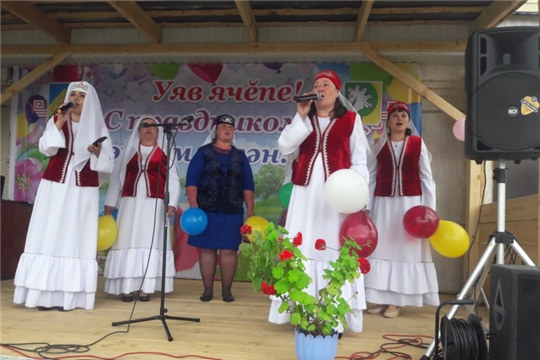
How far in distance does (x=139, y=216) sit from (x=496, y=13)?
13.0 ft

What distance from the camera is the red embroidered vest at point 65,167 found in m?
3.91

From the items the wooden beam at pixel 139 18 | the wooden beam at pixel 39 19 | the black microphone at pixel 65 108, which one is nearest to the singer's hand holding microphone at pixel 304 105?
the black microphone at pixel 65 108

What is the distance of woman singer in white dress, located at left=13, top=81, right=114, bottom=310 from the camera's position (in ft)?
12.5

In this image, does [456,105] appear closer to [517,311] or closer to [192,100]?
[192,100]

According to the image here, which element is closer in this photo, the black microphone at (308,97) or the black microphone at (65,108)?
the black microphone at (308,97)

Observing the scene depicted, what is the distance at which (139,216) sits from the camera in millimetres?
4691

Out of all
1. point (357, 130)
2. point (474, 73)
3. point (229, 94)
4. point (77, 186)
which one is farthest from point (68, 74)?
point (474, 73)

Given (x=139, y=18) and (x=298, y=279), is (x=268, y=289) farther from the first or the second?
(x=139, y=18)

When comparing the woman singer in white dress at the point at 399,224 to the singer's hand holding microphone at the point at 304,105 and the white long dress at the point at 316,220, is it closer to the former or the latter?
the white long dress at the point at 316,220

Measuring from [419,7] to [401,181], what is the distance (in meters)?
2.07

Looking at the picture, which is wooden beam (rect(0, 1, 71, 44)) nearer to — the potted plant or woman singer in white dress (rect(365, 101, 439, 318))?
woman singer in white dress (rect(365, 101, 439, 318))

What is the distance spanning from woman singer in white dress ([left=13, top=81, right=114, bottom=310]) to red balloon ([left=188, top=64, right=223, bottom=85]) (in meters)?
2.37

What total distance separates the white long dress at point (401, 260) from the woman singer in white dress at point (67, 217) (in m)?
2.28

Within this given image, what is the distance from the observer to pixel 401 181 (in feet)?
13.6
